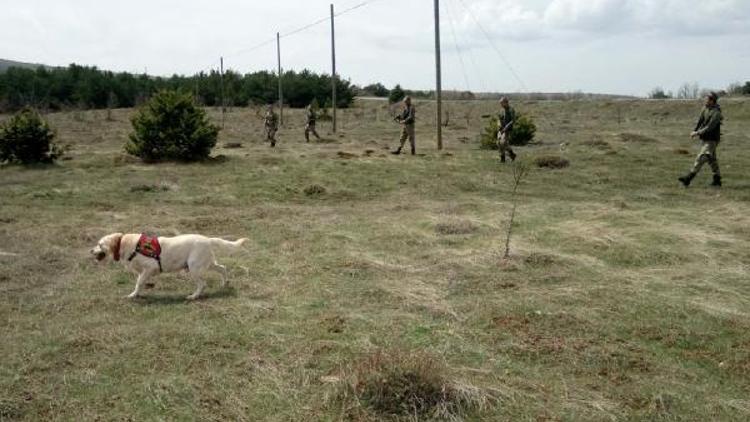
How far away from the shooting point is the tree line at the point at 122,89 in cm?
4831

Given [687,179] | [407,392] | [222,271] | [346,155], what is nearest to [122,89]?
[346,155]

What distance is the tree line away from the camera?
4831 cm

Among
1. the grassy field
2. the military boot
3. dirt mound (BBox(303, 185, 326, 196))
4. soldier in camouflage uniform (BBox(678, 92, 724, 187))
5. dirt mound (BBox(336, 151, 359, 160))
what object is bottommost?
the grassy field

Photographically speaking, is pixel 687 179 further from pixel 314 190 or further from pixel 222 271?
pixel 222 271

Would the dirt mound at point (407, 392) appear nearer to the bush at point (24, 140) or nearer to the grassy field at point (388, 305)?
the grassy field at point (388, 305)

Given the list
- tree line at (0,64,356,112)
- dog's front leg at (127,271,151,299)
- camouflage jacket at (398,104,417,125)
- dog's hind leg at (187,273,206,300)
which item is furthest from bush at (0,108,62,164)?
tree line at (0,64,356,112)

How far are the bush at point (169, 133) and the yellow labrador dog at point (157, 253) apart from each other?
12096mm

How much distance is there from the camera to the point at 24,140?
59.1ft

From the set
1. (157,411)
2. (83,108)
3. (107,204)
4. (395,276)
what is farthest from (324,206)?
(83,108)

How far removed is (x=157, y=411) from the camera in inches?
174

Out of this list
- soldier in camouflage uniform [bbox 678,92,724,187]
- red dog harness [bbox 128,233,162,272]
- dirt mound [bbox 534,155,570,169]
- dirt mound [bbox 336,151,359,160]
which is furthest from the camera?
dirt mound [bbox 336,151,359,160]

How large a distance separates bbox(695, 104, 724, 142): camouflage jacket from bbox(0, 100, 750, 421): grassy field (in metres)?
1.11

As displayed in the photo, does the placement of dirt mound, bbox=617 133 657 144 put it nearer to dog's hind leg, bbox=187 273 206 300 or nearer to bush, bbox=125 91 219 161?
bush, bbox=125 91 219 161

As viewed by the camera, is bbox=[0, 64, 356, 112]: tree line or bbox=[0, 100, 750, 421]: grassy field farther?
bbox=[0, 64, 356, 112]: tree line
